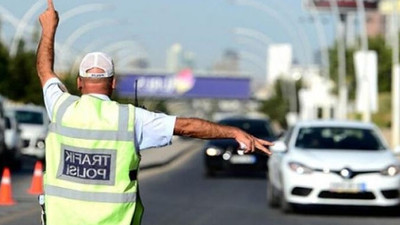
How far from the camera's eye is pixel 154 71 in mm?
118875

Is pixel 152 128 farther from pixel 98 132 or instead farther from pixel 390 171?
pixel 390 171

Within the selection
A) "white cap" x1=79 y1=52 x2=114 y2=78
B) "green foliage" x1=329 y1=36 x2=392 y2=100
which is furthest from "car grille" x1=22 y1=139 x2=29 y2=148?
"green foliage" x1=329 y1=36 x2=392 y2=100

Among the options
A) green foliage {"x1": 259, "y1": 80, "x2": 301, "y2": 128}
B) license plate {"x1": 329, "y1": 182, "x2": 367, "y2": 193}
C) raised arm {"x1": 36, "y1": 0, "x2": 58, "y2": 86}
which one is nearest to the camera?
raised arm {"x1": 36, "y1": 0, "x2": 58, "y2": 86}

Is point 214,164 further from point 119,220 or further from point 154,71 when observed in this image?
point 154,71

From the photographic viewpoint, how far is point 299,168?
781 inches

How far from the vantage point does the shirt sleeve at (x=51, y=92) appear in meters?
6.34

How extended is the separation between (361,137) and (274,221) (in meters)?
2.92

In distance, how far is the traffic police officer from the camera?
6.02 meters

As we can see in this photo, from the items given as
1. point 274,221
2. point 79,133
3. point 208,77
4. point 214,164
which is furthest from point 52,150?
point 208,77

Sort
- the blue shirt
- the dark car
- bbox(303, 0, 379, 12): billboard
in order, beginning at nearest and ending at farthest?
the blue shirt, the dark car, bbox(303, 0, 379, 12): billboard

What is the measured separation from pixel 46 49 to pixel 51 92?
25cm

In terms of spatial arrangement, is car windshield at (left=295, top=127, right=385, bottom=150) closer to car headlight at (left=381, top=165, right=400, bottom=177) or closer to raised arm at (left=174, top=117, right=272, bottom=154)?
car headlight at (left=381, top=165, right=400, bottom=177)

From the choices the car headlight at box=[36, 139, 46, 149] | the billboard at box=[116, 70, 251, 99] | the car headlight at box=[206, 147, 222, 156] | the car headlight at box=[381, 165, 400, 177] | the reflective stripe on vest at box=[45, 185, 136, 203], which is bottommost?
the billboard at box=[116, 70, 251, 99]

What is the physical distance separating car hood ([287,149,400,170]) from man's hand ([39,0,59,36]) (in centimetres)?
1318
